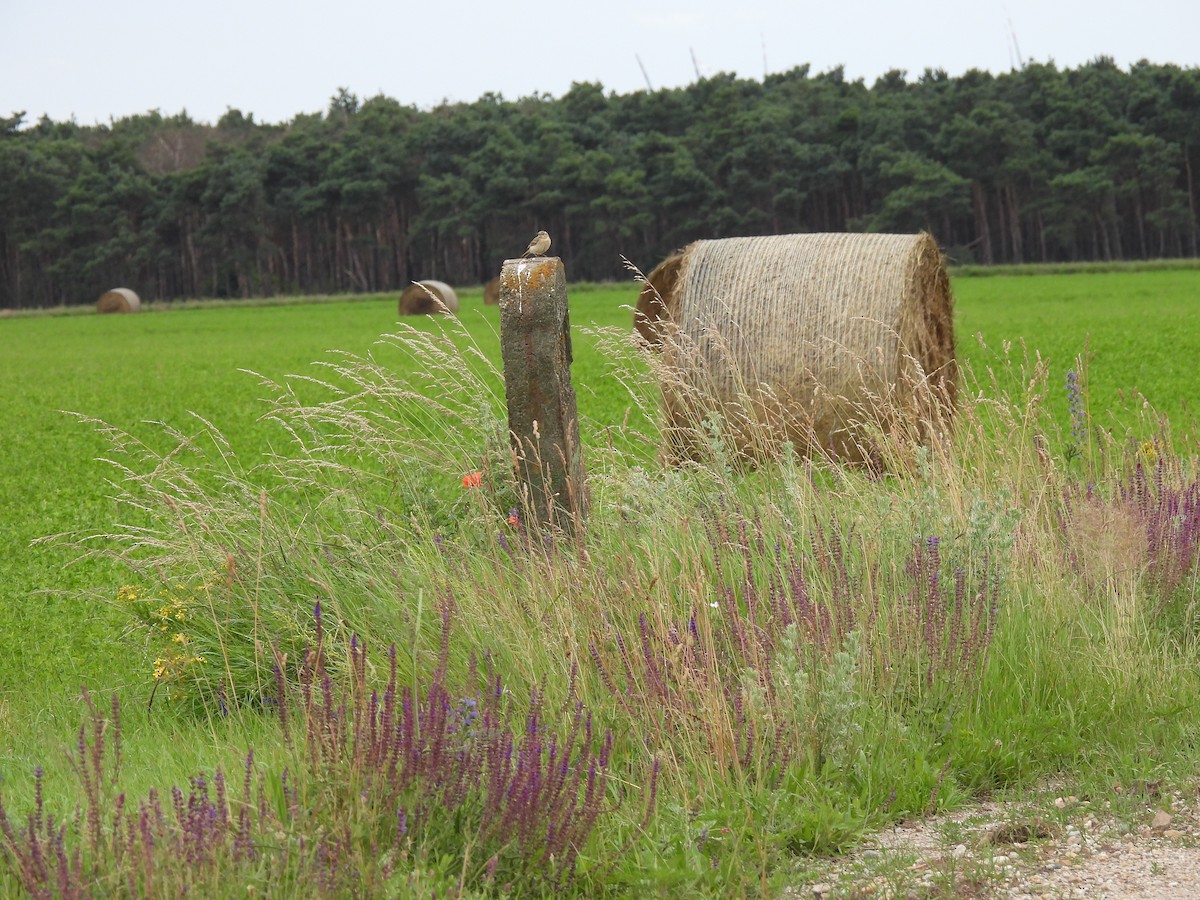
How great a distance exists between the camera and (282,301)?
52906 millimetres

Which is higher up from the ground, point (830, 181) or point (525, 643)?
point (830, 181)

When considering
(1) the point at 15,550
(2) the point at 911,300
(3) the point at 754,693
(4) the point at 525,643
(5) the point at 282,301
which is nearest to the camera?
(3) the point at 754,693

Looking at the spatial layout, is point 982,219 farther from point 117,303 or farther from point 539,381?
point 539,381

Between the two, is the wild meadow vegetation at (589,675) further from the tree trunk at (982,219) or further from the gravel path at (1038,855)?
the tree trunk at (982,219)

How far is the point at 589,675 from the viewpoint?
401 cm

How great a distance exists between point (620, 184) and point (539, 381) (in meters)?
55.2

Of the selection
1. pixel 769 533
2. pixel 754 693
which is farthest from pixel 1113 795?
pixel 769 533

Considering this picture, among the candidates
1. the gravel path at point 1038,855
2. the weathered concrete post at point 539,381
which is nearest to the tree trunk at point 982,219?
the weathered concrete post at point 539,381

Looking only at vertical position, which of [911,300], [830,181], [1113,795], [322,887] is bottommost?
[1113,795]

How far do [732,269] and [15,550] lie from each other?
5.78 m

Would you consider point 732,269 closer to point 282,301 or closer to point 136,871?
point 136,871

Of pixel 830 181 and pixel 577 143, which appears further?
pixel 577 143

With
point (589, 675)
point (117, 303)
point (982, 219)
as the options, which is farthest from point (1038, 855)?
point (982, 219)

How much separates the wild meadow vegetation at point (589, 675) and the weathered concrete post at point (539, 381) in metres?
0.25
